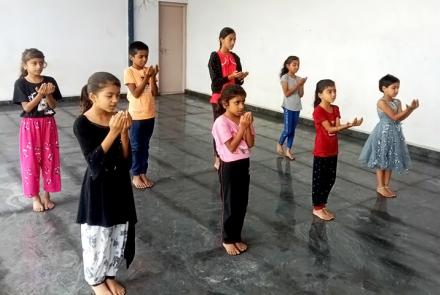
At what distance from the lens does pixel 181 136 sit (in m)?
6.25

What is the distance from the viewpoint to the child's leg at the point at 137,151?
3.81 m

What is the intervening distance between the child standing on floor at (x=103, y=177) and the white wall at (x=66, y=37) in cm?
691

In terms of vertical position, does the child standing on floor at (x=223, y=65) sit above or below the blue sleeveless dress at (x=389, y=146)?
above

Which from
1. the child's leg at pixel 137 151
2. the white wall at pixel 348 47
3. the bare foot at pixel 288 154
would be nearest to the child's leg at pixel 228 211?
the child's leg at pixel 137 151

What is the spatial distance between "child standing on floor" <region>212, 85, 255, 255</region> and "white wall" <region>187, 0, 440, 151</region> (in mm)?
3865

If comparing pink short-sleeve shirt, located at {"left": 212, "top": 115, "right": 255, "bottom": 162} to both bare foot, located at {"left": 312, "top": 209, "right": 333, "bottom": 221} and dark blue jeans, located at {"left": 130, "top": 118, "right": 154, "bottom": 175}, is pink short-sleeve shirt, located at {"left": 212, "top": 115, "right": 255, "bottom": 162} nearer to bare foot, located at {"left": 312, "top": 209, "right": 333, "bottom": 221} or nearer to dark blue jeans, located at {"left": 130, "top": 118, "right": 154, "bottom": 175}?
bare foot, located at {"left": 312, "top": 209, "right": 333, "bottom": 221}

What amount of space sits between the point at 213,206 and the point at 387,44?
3.83 meters

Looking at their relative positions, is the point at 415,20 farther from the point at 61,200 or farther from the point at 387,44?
the point at 61,200

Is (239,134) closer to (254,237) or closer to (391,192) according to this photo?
(254,237)

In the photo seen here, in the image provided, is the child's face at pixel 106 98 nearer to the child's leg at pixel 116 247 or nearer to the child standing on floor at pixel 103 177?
the child standing on floor at pixel 103 177

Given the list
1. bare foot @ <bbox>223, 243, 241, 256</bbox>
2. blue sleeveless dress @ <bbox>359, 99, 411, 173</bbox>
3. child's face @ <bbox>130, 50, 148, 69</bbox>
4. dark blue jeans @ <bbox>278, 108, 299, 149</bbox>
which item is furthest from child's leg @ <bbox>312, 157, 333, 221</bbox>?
dark blue jeans @ <bbox>278, 108, 299, 149</bbox>

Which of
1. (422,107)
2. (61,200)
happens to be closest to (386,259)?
(61,200)

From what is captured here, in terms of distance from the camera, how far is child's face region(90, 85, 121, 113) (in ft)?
6.81

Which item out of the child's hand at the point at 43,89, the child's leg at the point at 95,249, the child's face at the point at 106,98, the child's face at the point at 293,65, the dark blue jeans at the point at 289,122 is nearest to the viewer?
the child's face at the point at 106,98
